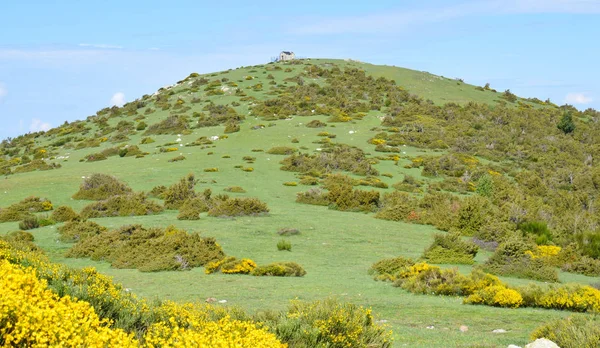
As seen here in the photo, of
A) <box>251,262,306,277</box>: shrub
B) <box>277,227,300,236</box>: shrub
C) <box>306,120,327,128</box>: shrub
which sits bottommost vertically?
<box>251,262,306,277</box>: shrub

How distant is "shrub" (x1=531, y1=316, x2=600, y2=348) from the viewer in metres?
7.94

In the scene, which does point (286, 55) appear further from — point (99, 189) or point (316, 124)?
point (99, 189)

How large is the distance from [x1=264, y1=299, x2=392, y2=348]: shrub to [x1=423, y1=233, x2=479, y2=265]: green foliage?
9.95 meters

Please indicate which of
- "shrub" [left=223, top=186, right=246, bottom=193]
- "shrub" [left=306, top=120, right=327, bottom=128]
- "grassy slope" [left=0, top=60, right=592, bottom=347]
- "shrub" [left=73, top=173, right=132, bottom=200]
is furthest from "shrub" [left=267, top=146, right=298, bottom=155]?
"shrub" [left=73, top=173, right=132, bottom=200]

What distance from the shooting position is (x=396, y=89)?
248 feet

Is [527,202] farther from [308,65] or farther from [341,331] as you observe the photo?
[308,65]

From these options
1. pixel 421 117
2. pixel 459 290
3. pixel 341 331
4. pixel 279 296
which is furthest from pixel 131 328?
pixel 421 117

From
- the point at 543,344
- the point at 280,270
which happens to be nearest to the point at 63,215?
the point at 280,270

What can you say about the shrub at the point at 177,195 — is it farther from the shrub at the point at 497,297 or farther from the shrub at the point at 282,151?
the shrub at the point at 497,297

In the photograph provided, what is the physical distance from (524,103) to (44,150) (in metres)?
63.4

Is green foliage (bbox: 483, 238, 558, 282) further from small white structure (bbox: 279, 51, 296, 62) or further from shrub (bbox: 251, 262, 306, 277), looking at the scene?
small white structure (bbox: 279, 51, 296, 62)

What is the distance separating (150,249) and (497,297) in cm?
1130

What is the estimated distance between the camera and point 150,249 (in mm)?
18094

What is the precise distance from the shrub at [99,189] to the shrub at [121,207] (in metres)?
2.93
